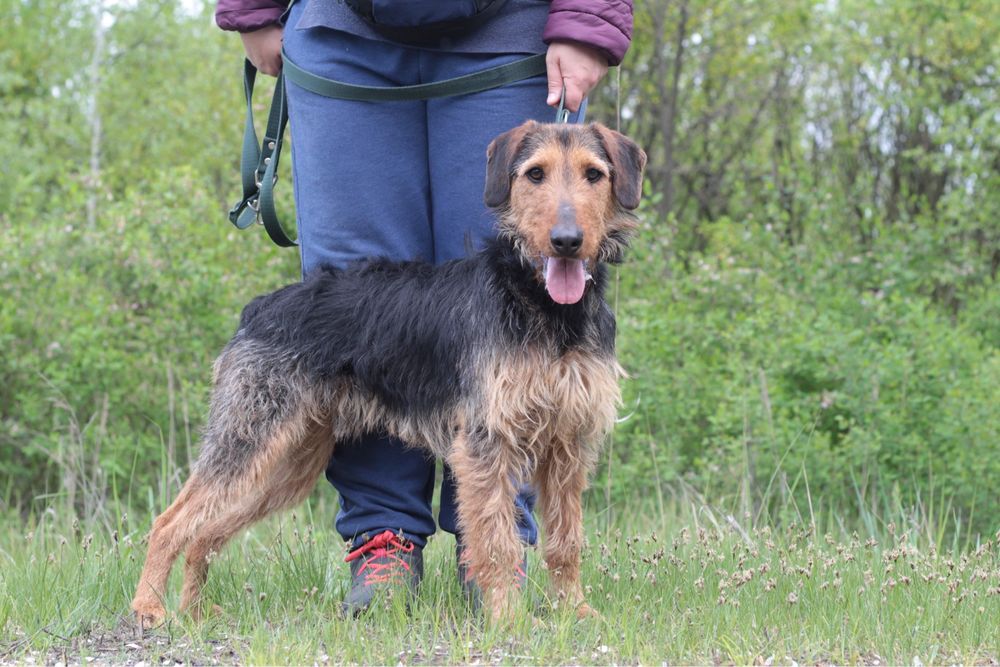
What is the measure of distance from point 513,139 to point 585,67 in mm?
403

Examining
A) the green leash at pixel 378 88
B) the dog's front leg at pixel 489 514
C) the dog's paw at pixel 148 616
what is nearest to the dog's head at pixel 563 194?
the green leash at pixel 378 88

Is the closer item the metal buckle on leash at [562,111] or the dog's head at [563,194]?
the dog's head at [563,194]

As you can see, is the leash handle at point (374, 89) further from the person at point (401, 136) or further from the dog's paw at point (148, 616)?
the dog's paw at point (148, 616)

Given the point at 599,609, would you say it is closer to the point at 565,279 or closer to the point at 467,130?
the point at 565,279

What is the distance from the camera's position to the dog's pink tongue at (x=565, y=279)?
376 centimetres

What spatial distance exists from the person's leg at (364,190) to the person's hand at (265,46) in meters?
0.18


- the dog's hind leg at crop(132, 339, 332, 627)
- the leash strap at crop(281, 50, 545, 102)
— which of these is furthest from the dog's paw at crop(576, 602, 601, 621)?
the leash strap at crop(281, 50, 545, 102)

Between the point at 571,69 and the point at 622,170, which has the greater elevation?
the point at 571,69

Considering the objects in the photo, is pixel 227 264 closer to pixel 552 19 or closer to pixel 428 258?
pixel 428 258

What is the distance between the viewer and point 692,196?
11.6 meters

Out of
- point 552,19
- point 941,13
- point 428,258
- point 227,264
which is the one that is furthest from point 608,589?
point 941,13

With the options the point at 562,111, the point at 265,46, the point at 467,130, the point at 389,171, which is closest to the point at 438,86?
the point at 467,130

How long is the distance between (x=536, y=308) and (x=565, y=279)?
0.52ft

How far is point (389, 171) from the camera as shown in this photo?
4.22m
